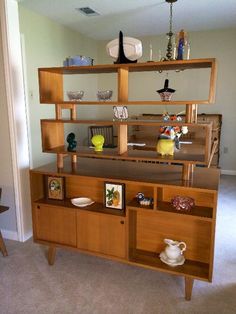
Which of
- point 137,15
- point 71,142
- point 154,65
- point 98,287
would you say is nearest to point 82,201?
point 71,142

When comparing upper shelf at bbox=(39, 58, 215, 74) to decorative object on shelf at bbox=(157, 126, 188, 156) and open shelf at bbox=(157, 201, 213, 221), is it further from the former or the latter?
open shelf at bbox=(157, 201, 213, 221)

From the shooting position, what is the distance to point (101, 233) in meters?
2.03

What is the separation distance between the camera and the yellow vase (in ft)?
6.23

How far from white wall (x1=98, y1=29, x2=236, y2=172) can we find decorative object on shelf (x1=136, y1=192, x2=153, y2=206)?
3.33 meters

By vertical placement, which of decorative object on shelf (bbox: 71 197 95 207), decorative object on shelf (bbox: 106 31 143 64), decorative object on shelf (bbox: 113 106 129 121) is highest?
decorative object on shelf (bbox: 106 31 143 64)

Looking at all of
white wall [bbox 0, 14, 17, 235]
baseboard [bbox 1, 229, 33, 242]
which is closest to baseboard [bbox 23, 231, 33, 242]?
baseboard [bbox 1, 229, 33, 242]

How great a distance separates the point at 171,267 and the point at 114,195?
2.14 ft

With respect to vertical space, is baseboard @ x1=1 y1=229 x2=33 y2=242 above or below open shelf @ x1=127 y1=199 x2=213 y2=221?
below

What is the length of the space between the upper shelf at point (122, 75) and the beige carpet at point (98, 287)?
135 cm

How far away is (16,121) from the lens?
238 centimetres

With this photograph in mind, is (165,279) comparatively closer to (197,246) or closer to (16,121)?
(197,246)

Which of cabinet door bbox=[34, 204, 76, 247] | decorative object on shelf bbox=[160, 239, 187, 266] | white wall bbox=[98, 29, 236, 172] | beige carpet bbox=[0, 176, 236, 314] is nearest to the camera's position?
beige carpet bbox=[0, 176, 236, 314]

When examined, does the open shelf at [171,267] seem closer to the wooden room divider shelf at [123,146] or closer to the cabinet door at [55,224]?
the cabinet door at [55,224]

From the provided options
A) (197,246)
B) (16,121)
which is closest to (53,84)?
(16,121)
